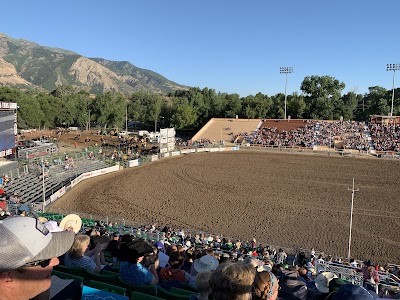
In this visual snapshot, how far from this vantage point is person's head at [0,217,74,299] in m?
1.83

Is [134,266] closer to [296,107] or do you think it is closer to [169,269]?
[169,269]

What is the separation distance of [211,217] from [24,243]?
19826 millimetres

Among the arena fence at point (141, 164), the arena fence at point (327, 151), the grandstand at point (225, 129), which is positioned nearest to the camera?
the arena fence at point (141, 164)

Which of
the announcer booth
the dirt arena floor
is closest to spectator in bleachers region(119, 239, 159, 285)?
the dirt arena floor

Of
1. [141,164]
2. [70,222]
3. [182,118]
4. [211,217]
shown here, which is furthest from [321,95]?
[70,222]

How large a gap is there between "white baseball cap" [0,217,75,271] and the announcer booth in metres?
25.4

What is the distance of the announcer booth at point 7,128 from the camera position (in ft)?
78.5

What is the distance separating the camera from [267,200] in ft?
82.2

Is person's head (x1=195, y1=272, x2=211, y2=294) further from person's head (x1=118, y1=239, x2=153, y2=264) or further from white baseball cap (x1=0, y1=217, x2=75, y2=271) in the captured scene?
white baseball cap (x1=0, y1=217, x2=75, y2=271)

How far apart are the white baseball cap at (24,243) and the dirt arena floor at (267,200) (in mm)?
16590

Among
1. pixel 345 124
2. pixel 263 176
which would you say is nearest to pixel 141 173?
pixel 263 176

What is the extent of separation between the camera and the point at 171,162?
132 feet

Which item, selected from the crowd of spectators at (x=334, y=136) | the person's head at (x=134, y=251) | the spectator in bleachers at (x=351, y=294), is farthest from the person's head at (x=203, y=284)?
the crowd of spectators at (x=334, y=136)

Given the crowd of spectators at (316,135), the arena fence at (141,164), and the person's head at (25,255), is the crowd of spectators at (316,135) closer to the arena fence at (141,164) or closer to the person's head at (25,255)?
the arena fence at (141,164)
